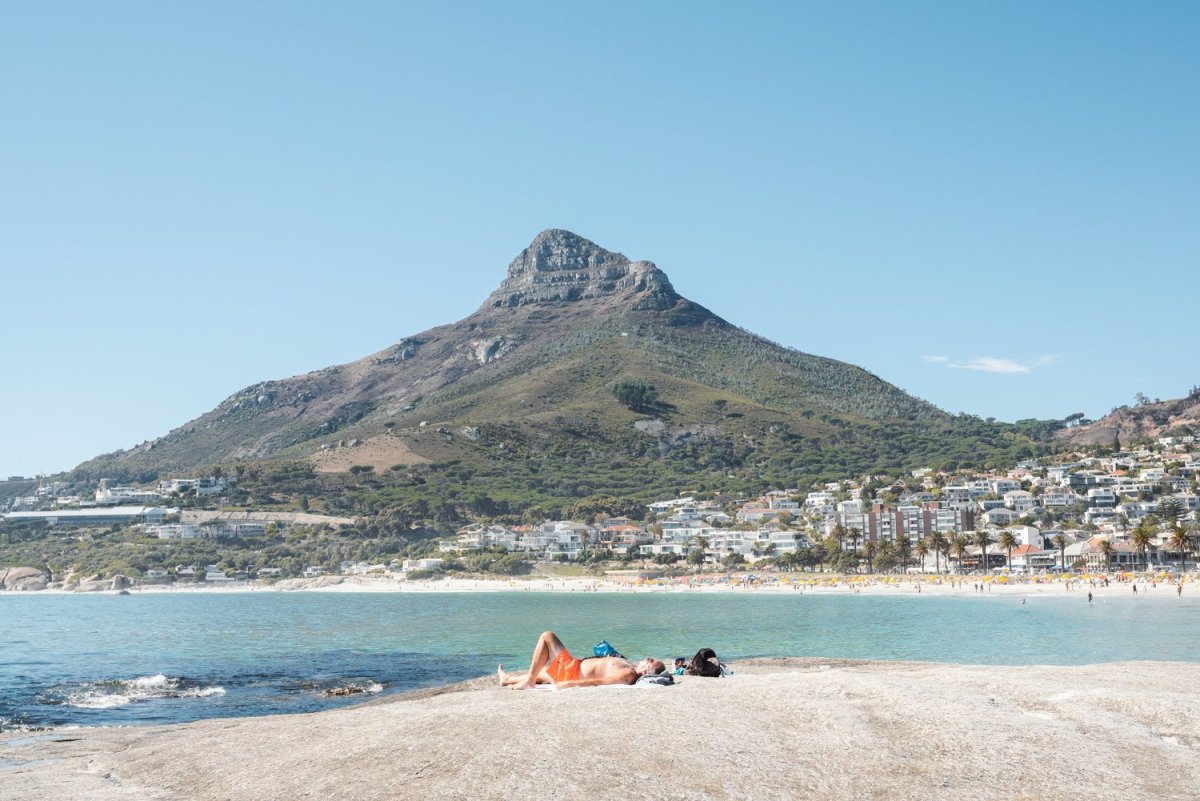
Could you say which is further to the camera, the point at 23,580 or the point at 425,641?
the point at 23,580

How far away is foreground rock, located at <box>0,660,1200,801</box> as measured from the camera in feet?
38.2

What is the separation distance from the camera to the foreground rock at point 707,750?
1163cm

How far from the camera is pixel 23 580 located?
154 meters

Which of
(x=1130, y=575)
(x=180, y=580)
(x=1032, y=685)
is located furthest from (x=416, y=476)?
(x=1032, y=685)

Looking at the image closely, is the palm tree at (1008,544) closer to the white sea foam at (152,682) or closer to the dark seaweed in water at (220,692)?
the dark seaweed in water at (220,692)

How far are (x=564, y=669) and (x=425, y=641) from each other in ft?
130

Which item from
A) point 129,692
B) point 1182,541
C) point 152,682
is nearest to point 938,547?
point 1182,541

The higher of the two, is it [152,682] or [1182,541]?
[1182,541]

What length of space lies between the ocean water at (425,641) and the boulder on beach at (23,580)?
62.0 m

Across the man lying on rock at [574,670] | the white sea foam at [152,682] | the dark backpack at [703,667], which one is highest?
the man lying on rock at [574,670]

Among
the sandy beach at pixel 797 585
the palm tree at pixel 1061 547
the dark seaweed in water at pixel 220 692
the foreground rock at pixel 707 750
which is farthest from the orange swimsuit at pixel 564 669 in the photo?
the palm tree at pixel 1061 547

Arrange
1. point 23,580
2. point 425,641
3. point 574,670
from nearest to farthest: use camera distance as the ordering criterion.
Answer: point 574,670, point 425,641, point 23,580

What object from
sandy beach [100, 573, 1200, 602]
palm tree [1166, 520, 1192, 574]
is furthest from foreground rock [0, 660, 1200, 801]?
palm tree [1166, 520, 1192, 574]

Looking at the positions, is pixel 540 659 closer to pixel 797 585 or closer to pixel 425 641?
pixel 425 641
